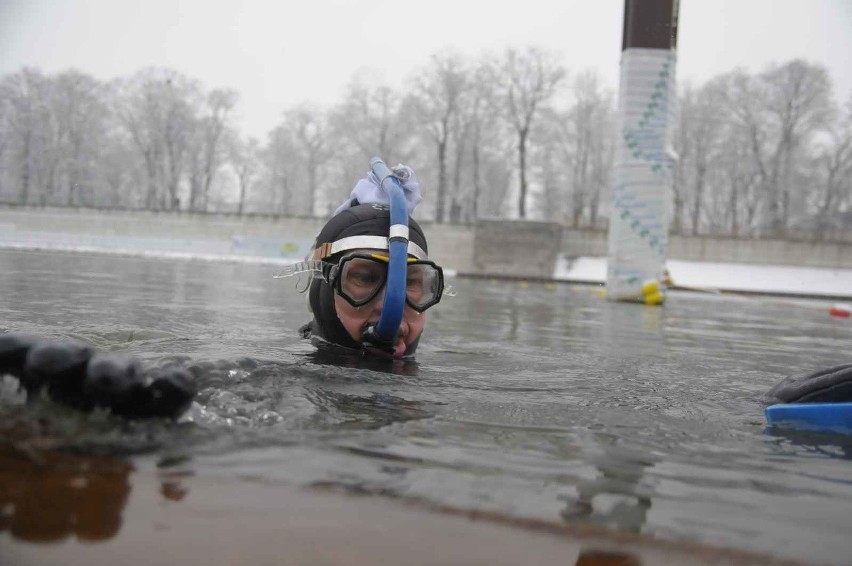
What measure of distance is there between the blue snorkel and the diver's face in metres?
0.08

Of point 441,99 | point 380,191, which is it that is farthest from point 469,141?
point 380,191

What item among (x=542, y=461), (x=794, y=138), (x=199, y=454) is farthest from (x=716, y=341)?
(x=794, y=138)

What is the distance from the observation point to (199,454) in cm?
124

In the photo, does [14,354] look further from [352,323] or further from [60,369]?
[352,323]

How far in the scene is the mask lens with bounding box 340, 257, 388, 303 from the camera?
8.87 feet

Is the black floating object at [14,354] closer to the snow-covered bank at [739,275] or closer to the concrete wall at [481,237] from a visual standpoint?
the snow-covered bank at [739,275]

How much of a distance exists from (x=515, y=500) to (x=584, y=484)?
0.19 m

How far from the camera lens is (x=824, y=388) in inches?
76.4

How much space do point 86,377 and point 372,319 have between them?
159 centimetres

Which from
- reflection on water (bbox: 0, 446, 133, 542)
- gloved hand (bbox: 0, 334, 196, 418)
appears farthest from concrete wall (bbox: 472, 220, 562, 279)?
reflection on water (bbox: 0, 446, 133, 542)

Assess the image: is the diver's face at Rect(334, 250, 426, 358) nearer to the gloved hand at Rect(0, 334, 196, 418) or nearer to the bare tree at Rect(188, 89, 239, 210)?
the gloved hand at Rect(0, 334, 196, 418)

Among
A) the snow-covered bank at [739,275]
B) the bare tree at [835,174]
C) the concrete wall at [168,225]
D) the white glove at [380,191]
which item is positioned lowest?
the snow-covered bank at [739,275]

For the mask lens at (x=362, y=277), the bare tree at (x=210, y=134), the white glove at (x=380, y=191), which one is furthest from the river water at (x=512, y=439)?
the bare tree at (x=210, y=134)

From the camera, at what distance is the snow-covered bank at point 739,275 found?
32.0m
